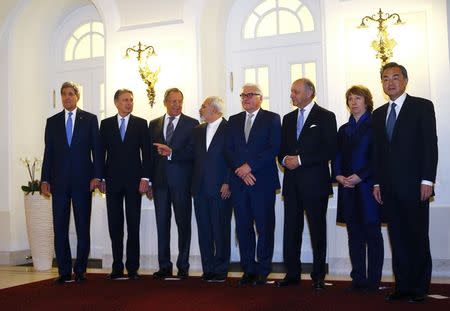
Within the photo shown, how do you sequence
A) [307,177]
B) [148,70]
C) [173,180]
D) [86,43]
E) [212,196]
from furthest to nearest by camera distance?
1. [86,43]
2. [148,70]
3. [173,180]
4. [212,196]
5. [307,177]

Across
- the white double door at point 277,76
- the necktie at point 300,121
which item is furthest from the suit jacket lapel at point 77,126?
the necktie at point 300,121

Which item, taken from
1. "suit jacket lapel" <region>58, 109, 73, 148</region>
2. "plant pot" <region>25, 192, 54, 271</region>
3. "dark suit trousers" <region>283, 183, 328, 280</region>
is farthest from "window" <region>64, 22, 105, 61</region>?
"dark suit trousers" <region>283, 183, 328, 280</region>

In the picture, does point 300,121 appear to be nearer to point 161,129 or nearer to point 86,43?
point 161,129

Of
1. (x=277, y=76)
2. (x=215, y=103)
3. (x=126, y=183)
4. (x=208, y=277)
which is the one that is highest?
(x=277, y=76)

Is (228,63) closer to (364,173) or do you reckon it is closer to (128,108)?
(128,108)

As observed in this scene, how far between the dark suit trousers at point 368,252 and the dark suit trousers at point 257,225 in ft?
2.04

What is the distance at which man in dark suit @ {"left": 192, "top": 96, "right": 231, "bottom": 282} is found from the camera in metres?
4.53

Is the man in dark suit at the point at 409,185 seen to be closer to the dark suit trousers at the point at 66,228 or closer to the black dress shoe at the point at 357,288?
the black dress shoe at the point at 357,288

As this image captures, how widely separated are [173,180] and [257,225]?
34.6 inches

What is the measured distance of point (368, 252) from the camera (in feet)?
13.1

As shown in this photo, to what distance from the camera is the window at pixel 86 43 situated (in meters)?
6.93

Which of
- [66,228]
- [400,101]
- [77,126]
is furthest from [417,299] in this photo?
[77,126]

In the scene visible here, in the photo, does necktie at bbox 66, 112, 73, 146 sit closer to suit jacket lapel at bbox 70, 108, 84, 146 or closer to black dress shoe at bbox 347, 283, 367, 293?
suit jacket lapel at bbox 70, 108, 84, 146

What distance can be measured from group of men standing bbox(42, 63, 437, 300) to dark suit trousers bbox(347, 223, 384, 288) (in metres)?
0.23
